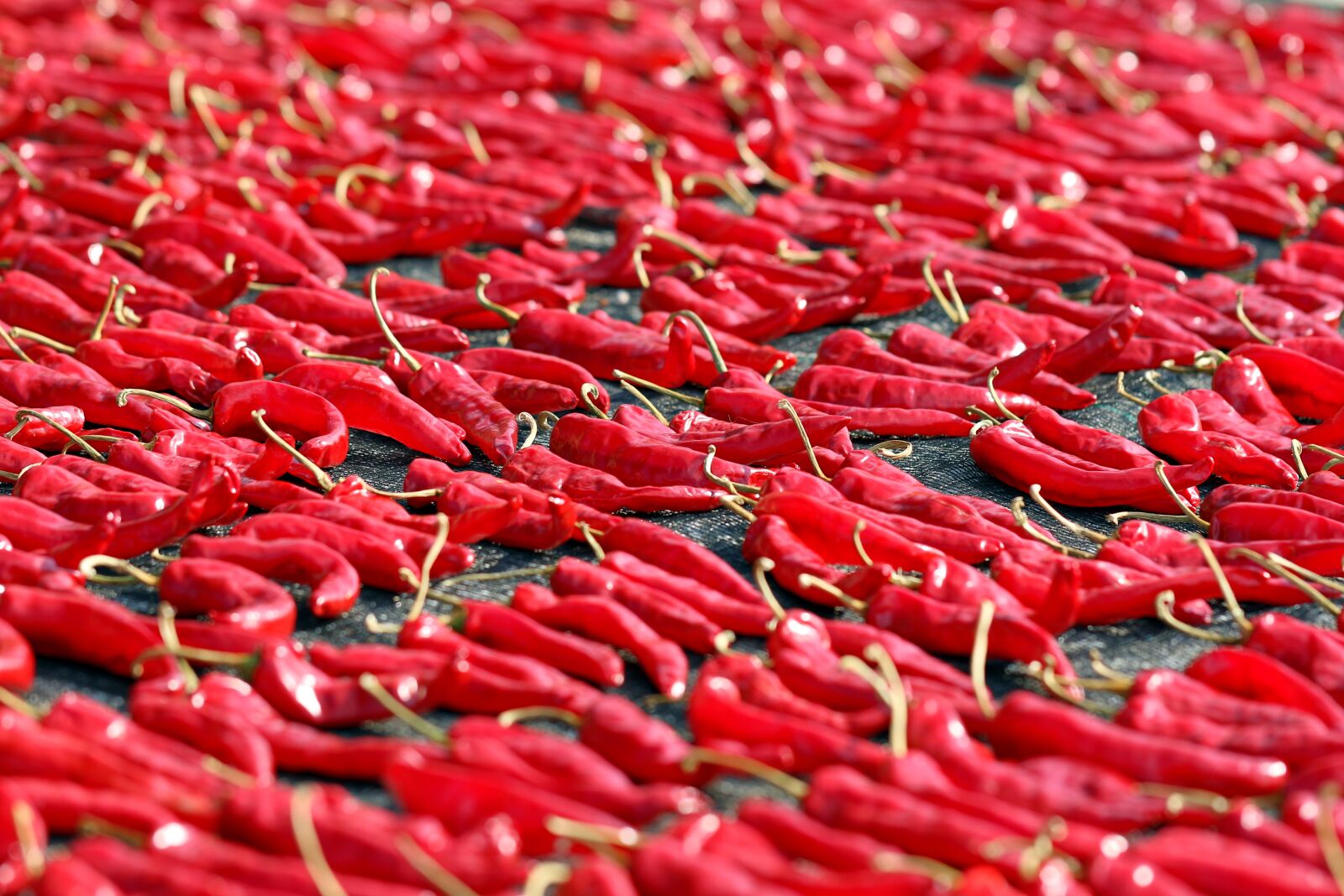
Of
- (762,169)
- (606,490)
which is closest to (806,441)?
(606,490)

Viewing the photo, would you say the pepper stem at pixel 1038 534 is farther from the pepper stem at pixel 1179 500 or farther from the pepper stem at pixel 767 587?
the pepper stem at pixel 767 587

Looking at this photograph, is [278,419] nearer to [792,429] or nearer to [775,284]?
[792,429]

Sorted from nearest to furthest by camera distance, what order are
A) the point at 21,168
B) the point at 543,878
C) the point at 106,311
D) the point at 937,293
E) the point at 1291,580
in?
1. the point at 543,878
2. the point at 1291,580
3. the point at 106,311
4. the point at 937,293
5. the point at 21,168

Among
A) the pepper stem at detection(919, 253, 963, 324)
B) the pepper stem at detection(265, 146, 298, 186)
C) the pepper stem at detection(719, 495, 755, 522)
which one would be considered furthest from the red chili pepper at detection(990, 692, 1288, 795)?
the pepper stem at detection(265, 146, 298, 186)

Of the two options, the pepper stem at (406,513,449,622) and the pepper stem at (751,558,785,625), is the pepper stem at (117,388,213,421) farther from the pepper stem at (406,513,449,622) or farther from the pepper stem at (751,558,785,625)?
the pepper stem at (751,558,785,625)

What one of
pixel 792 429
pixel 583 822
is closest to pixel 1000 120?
pixel 792 429

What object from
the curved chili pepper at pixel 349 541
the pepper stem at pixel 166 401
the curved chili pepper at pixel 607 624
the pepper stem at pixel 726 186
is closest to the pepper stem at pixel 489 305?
the pepper stem at pixel 166 401

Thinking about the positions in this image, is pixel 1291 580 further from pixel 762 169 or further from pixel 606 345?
pixel 762 169
